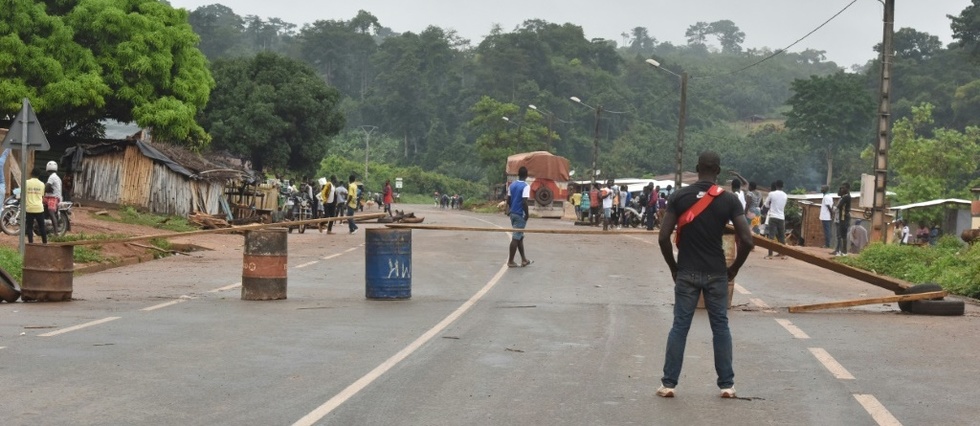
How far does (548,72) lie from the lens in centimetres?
13512

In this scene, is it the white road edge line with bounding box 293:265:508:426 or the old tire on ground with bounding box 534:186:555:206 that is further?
the old tire on ground with bounding box 534:186:555:206

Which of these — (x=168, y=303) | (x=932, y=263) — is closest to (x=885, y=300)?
(x=932, y=263)

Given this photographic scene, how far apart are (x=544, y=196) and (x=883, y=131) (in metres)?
41.3

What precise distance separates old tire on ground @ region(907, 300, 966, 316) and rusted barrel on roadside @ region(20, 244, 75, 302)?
1079cm

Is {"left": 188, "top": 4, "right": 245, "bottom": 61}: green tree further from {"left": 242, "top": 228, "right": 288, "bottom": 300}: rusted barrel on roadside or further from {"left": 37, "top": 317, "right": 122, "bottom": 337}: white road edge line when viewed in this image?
{"left": 37, "top": 317, "right": 122, "bottom": 337}: white road edge line

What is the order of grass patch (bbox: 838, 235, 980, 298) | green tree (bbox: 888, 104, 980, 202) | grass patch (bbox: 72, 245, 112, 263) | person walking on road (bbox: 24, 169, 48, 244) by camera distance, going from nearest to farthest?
grass patch (bbox: 838, 235, 980, 298) → grass patch (bbox: 72, 245, 112, 263) → person walking on road (bbox: 24, 169, 48, 244) → green tree (bbox: 888, 104, 980, 202)

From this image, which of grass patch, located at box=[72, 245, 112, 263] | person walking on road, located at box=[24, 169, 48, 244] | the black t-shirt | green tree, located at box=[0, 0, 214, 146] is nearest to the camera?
the black t-shirt

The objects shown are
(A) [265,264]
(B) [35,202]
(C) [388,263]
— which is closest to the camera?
(A) [265,264]

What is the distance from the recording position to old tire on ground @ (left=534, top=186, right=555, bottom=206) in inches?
2739

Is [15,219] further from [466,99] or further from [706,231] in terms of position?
[466,99]

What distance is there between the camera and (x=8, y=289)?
53.6 ft

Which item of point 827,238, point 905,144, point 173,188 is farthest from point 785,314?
point 905,144

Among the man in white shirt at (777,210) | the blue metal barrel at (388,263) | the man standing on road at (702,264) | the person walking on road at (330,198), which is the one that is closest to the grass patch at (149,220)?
the person walking on road at (330,198)

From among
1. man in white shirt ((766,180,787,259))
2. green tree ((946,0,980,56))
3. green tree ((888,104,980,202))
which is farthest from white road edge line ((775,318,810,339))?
green tree ((946,0,980,56))
